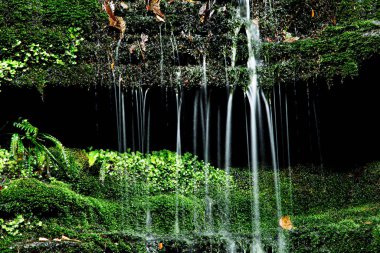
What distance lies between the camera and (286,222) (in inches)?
231

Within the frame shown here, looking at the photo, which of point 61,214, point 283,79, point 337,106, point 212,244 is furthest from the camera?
point 337,106

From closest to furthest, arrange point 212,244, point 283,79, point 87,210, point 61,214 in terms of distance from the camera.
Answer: point 212,244, point 61,214, point 87,210, point 283,79

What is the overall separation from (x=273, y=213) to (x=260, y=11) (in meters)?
3.16

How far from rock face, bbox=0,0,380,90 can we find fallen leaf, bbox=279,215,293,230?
197cm

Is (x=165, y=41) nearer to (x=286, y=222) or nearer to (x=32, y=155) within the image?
(x=32, y=155)

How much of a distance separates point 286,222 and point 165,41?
324 centimetres

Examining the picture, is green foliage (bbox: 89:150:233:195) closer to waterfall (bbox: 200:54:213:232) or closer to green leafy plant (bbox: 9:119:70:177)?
waterfall (bbox: 200:54:213:232)

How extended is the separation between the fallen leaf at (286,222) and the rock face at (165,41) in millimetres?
1974

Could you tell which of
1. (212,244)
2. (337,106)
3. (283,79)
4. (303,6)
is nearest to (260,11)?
(303,6)

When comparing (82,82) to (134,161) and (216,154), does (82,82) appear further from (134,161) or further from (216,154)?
(216,154)

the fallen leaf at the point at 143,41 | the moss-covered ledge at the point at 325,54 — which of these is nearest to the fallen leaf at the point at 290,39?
the moss-covered ledge at the point at 325,54

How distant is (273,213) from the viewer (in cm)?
629

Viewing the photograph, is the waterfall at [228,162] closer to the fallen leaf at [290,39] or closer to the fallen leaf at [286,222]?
the fallen leaf at [286,222]

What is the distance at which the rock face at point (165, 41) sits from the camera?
6070mm
